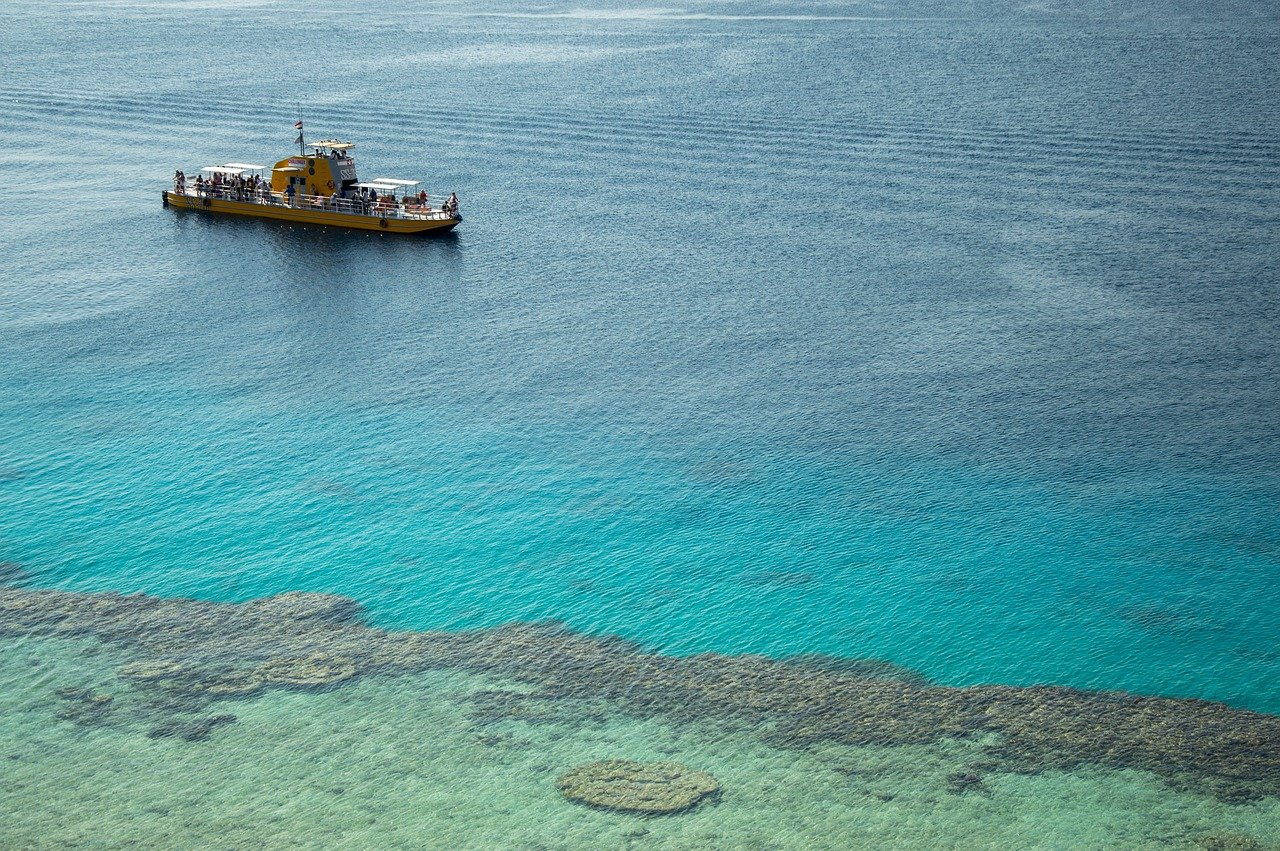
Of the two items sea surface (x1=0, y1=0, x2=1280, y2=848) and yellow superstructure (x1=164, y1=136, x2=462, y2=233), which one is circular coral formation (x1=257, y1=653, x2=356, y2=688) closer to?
sea surface (x1=0, y1=0, x2=1280, y2=848)

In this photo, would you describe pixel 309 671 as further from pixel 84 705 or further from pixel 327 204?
pixel 327 204

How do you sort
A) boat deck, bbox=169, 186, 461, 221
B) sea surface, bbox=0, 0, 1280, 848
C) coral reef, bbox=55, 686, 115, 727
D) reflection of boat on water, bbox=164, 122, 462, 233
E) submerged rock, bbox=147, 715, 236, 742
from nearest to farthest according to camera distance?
1. sea surface, bbox=0, 0, 1280, 848
2. submerged rock, bbox=147, 715, 236, 742
3. coral reef, bbox=55, 686, 115, 727
4. boat deck, bbox=169, 186, 461, 221
5. reflection of boat on water, bbox=164, 122, 462, 233

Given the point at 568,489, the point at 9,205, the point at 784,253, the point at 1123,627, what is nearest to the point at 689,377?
the point at 568,489

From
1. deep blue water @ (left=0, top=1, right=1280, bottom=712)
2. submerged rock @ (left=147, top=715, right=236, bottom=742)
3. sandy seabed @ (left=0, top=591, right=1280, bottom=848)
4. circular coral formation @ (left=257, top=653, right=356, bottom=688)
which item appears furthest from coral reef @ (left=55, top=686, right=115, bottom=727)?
deep blue water @ (left=0, top=1, right=1280, bottom=712)

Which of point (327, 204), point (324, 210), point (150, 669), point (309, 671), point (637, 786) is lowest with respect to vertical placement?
point (637, 786)

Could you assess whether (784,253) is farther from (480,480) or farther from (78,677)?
(78,677)

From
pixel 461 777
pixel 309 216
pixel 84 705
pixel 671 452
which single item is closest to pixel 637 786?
pixel 461 777
